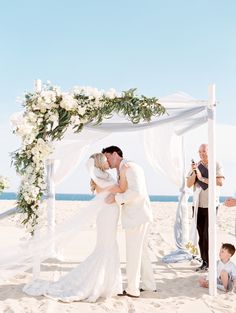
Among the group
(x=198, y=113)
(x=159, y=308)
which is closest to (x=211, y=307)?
(x=159, y=308)

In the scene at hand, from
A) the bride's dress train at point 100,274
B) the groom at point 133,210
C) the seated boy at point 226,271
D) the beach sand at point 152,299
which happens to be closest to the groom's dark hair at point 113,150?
the groom at point 133,210

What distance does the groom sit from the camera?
5453 mm

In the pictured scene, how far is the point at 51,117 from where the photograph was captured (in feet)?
18.8

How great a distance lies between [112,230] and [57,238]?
74 centimetres

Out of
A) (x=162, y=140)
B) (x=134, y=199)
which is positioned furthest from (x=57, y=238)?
(x=162, y=140)

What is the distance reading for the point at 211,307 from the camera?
5266 millimetres

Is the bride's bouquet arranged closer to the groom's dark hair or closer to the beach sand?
the beach sand

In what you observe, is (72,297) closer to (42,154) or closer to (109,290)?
(109,290)

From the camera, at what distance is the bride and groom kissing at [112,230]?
215 inches

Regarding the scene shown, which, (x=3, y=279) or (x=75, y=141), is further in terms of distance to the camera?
(x=75, y=141)

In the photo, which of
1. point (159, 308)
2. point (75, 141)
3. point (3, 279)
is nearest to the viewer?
point (159, 308)

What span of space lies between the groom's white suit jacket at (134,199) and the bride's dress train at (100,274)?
0.16 metres

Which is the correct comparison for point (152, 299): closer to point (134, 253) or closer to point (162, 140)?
point (134, 253)

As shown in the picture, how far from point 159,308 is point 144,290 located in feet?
2.43
